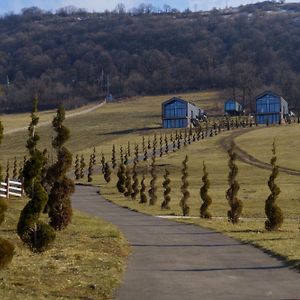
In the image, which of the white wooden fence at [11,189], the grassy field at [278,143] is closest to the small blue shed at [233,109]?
the grassy field at [278,143]

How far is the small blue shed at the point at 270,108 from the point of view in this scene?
115 meters

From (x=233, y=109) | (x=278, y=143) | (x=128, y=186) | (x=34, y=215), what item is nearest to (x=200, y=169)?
(x=128, y=186)

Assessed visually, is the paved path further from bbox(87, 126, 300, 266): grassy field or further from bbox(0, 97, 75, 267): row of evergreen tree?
bbox(0, 97, 75, 267): row of evergreen tree

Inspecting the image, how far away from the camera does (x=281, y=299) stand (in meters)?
11.3

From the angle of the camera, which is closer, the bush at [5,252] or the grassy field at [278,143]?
the bush at [5,252]

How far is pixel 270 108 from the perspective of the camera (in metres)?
115

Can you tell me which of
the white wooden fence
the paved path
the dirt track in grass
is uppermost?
the paved path

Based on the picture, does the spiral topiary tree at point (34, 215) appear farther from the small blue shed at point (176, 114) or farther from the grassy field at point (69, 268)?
the small blue shed at point (176, 114)

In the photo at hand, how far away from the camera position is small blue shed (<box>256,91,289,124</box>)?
11481 centimetres

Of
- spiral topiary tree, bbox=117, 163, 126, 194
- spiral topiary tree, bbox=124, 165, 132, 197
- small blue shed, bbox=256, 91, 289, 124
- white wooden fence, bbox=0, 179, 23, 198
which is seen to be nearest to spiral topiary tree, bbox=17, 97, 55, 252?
white wooden fence, bbox=0, 179, 23, 198

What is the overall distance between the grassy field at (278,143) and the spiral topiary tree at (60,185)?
4294 cm

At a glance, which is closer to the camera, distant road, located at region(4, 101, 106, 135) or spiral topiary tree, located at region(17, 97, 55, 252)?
spiral topiary tree, located at region(17, 97, 55, 252)

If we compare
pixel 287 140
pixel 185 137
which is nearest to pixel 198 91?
pixel 185 137

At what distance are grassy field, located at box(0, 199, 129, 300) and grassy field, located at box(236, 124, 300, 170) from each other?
1794 inches
